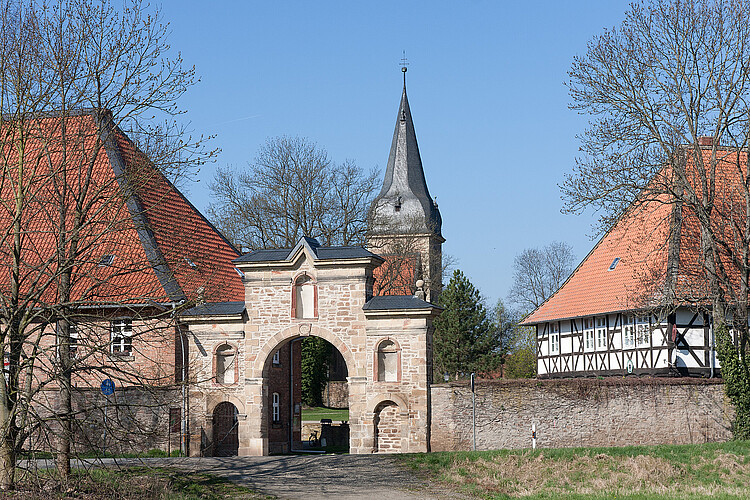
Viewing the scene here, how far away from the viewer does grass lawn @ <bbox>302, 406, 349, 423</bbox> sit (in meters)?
42.4

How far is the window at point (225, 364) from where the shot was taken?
25078 millimetres

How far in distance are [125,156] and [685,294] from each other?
16156mm

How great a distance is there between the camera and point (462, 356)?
2056 inches

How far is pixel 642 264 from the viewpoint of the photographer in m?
31.7

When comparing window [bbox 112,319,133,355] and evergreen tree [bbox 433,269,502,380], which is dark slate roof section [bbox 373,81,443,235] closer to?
evergreen tree [bbox 433,269,502,380]

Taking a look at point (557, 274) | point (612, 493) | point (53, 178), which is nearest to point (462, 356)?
point (557, 274)

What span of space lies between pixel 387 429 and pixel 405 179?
140ft

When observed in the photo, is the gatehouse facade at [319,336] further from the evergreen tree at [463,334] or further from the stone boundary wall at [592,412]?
the evergreen tree at [463,334]

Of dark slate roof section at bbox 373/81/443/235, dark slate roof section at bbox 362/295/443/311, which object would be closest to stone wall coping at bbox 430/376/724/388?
dark slate roof section at bbox 362/295/443/311

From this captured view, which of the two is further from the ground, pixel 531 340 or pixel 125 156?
pixel 125 156

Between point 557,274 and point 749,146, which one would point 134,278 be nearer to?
point 749,146

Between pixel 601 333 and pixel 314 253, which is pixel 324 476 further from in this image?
pixel 601 333

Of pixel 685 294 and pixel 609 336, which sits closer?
pixel 685 294

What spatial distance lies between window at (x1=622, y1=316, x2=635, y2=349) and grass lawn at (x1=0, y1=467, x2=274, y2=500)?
1738cm
